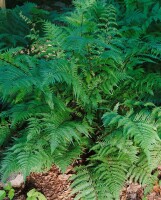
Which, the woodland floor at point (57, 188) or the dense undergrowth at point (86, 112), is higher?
the dense undergrowth at point (86, 112)

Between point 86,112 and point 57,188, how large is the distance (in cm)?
91

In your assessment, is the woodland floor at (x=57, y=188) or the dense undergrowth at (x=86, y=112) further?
the woodland floor at (x=57, y=188)

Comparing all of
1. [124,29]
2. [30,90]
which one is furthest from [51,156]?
[124,29]

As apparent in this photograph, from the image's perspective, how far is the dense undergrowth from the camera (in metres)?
3.00

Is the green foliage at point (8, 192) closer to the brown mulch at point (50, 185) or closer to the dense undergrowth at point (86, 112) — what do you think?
the brown mulch at point (50, 185)

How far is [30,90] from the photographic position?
11.0 ft

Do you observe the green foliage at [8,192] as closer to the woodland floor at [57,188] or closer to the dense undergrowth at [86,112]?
the woodland floor at [57,188]

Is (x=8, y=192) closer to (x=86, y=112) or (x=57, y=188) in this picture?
(x=57, y=188)

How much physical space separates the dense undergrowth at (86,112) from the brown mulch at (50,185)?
127mm

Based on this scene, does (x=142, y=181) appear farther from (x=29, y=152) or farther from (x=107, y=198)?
(x=29, y=152)

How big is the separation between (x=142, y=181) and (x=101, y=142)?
1.92 feet

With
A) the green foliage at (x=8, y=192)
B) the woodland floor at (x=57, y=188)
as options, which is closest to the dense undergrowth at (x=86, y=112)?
the woodland floor at (x=57, y=188)

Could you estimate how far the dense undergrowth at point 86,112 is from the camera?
3.00 metres

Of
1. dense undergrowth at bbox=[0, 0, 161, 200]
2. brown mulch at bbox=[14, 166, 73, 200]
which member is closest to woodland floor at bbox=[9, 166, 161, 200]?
brown mulch at bbox=[14, 166, 73, 200]
